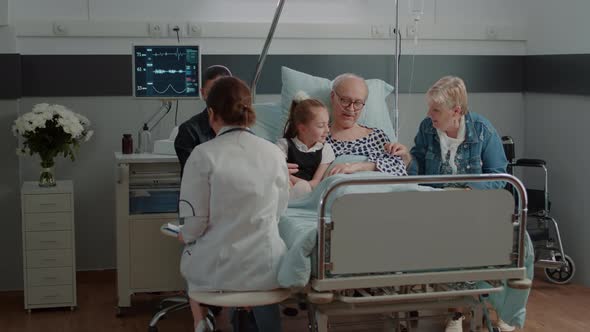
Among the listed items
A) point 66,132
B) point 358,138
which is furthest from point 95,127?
point 358,138

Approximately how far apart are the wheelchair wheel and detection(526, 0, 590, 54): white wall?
51.8 inches

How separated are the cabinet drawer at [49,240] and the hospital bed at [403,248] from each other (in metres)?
1.88

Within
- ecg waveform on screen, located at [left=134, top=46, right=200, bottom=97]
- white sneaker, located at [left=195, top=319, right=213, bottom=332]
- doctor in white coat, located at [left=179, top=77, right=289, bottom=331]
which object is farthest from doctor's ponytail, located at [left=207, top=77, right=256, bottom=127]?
ecg waveform on screen, located at [left=134, top=46, right=200, bottom=97]

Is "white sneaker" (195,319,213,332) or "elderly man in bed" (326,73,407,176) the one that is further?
"elderly man in bed" (326,73,407,176)

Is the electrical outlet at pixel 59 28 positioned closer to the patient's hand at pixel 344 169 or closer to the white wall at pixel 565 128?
the patient's hand at pixel 344 169

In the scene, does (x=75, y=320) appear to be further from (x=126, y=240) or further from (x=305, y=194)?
(x=305, y=194)

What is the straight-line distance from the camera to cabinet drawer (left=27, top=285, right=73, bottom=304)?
15.3ft

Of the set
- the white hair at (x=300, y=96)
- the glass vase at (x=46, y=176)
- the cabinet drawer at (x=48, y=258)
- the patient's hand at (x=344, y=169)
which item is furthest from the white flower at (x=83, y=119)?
the patient's hand at (x=344, y=169)

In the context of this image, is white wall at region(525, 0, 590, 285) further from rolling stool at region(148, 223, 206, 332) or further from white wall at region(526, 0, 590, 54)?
rolling stool at region(148, 223, 206, 332)

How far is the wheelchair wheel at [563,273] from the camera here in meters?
5.26

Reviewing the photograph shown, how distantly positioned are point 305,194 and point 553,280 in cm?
218

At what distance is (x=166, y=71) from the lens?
478 cm

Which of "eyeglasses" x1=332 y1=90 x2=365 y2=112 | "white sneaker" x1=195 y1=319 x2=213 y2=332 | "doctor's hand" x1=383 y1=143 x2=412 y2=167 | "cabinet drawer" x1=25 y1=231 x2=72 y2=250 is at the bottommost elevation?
"white sneaker" x1=195 y1=319 x2=213 y2=332

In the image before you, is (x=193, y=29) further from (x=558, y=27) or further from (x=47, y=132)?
(x=558, y=27)
